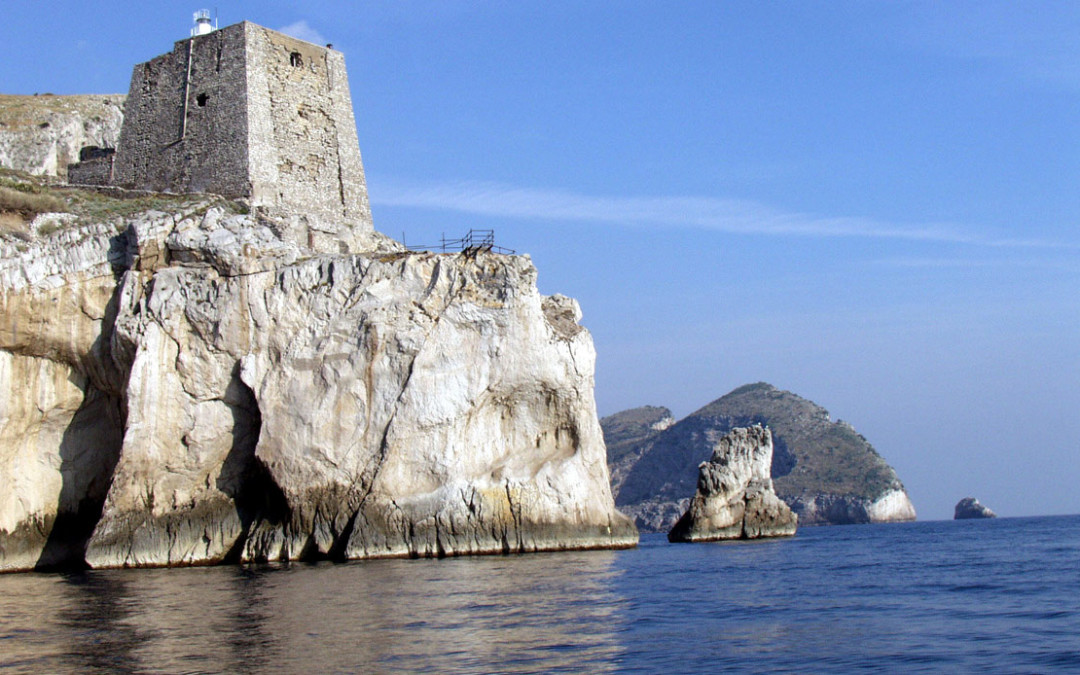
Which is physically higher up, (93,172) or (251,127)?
(93,172)

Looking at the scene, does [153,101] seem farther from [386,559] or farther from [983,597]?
[983,597]

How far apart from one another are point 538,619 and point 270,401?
15946mm

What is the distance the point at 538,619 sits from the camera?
63.6 feet

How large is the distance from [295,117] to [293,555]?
15829 millimetres

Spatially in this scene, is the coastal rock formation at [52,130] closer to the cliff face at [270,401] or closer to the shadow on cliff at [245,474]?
the cliff face at [270,401]

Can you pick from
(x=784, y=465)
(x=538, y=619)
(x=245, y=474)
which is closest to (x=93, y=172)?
(x=245, y=474)

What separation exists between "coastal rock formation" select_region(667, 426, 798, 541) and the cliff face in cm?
1441

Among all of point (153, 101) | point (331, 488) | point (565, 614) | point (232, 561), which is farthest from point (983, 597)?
point (153, 101)

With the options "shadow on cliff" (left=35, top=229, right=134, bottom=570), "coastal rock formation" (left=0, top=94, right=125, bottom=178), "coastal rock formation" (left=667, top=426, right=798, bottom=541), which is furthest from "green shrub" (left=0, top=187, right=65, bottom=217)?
"coastal rock formation" (left=667, top=426, right=798, bottom=541)

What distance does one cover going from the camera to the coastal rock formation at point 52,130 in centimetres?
5388

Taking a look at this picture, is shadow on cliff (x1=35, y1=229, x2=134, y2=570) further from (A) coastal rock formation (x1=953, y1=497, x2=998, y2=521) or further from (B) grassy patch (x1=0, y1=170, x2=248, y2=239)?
(A) coastal rock formation (x1=953, y1=497, x2=998, y2=521)

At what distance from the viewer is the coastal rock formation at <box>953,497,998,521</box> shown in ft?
434

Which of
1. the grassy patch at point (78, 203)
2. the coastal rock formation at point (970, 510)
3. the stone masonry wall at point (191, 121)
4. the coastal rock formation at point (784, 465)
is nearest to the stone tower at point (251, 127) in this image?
the stone masonry wall at point (191, 121)

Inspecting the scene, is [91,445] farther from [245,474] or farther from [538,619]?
[538,619]
